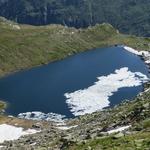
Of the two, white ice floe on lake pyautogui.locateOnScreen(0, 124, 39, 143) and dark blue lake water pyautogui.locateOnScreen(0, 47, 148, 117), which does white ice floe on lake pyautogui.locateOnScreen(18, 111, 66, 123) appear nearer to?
dark blue lake water pyautogui.locateOnScreen(0, 47, 148, 117)

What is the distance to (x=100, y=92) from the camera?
15775 centimetres

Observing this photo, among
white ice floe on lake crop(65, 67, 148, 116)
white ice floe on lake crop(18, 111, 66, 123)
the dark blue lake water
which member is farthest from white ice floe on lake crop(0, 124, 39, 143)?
white ice floe on lake crop(65, 67, 148, 116)

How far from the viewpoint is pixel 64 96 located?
155875mm

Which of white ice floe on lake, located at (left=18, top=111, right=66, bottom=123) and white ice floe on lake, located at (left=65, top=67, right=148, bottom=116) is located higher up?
A: white ice floe on lake, located at (left=65, top=67, right=148, bottom=116)

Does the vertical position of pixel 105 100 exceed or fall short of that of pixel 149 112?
it exceeds it

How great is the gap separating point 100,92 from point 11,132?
198 ft

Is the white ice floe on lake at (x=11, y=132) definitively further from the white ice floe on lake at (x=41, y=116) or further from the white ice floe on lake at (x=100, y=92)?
the white ice floe on lake at (x=100, y=92)

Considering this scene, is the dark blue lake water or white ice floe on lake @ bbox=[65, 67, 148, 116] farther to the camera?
the dark blue lake water

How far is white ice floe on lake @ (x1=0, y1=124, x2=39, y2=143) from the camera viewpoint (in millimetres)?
94750

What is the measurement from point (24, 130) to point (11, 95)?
6461 cm

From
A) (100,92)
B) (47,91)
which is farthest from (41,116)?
(47,91)

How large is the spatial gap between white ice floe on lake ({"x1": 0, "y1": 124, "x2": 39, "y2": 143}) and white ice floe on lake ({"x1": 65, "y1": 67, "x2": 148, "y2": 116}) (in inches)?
1032

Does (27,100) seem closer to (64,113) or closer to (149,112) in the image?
(64,113)

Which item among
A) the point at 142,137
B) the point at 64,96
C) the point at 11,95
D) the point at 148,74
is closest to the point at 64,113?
the point at 64,96
